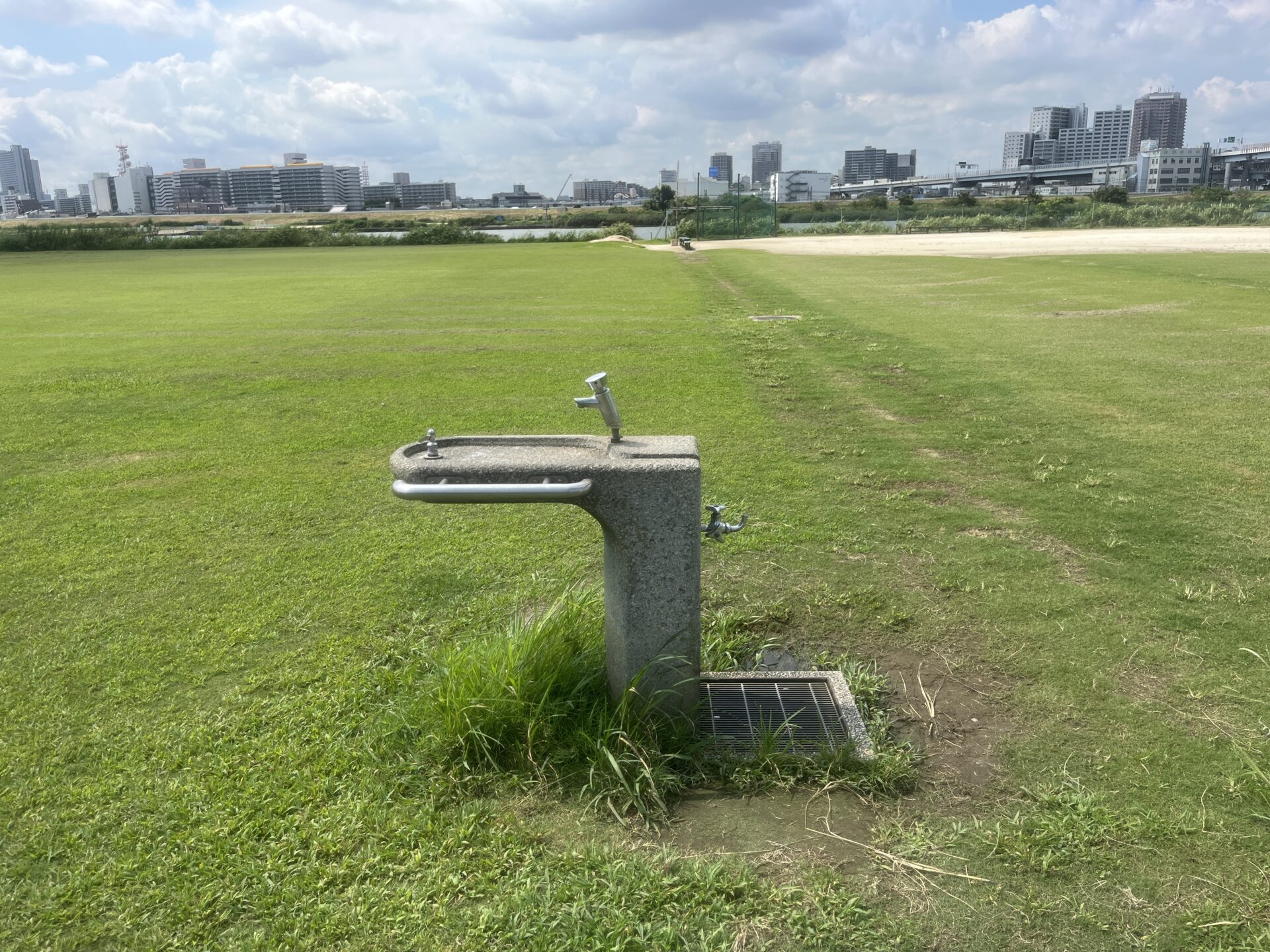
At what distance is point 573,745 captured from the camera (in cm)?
326

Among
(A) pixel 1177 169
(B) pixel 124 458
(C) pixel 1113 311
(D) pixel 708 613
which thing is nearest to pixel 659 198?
(A) pixel 1177 169

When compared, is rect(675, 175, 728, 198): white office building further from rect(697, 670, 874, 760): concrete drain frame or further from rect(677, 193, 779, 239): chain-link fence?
rect(697, 670, 874, 760): concrete drain frame

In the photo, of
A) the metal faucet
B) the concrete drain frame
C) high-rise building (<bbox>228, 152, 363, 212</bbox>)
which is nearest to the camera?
the metal faucet

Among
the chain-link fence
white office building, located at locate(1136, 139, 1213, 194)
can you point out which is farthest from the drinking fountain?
white office building, located at locate(1136, 139, 1213, 194)

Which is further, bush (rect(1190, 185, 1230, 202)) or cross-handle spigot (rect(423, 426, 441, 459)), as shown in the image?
bush (rect(1190, 185, 1230, 202))

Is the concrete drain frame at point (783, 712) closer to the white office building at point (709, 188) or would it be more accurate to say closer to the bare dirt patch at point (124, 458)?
the bare dirt patch at point (124, 458)

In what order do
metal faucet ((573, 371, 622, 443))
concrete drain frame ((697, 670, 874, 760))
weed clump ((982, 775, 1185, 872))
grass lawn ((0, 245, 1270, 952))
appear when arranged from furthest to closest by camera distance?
1. concrete drain frame ((697, 670, 874, 760))
2. metal faucet ((573, 371, 622, 443))
3. weed clump ((982, 775, 1185, 872))
4. grass lawn ((0, 245, 1270, 952))

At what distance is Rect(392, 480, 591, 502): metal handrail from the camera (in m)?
3.00

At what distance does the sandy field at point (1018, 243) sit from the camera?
104 feet

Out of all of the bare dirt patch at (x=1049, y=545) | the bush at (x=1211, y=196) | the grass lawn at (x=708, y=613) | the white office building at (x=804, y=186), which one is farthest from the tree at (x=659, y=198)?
the bare dirt patch at (x=1049, y=545)

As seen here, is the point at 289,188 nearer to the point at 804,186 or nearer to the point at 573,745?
the point at 804,186

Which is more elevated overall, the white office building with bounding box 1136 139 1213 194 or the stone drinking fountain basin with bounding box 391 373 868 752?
the white office building with bounding box 1136 139 1213 194

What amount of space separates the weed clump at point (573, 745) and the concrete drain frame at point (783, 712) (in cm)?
6

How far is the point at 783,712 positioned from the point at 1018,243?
128ft
